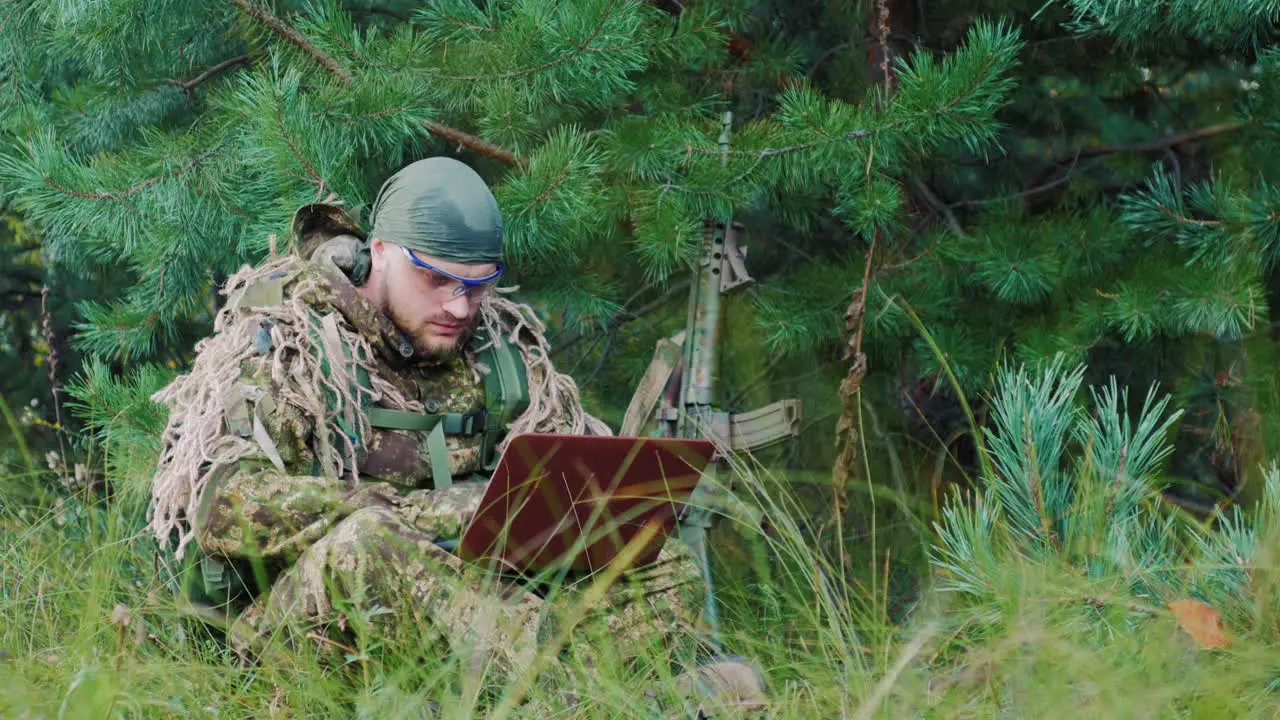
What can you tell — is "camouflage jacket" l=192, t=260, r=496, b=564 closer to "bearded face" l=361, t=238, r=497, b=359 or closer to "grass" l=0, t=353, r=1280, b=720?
"bearded face" l=361, t=238, r=497, b=359

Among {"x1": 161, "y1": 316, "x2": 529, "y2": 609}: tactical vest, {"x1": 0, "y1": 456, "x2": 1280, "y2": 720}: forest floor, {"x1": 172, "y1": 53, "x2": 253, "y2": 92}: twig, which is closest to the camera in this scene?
{"x1": 0, "y1": 456, "x2": 1280, "y2": 720}: forest floor

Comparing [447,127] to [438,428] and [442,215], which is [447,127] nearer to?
[442,215]

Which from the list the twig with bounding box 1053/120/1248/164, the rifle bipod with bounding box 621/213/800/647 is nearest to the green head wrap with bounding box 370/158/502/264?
the rifle bipod with bounding box 621/213/800/647

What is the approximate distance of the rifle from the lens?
3.37m

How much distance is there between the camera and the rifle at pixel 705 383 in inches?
133

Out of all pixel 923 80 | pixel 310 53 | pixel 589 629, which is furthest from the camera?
pixel 310 53

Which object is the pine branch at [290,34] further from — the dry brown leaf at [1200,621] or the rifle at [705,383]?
the dry brown leaf at [1200,621]

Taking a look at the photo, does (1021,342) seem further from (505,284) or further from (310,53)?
(310,53)

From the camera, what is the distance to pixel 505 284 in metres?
3.57

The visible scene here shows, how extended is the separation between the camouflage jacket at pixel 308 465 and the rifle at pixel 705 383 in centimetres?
58

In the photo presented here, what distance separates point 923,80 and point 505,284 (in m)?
1.29

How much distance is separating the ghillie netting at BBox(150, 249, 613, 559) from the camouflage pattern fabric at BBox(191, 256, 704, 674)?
0.01 meters

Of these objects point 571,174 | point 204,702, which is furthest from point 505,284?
point 204,702

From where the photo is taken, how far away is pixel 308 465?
2707 mm
